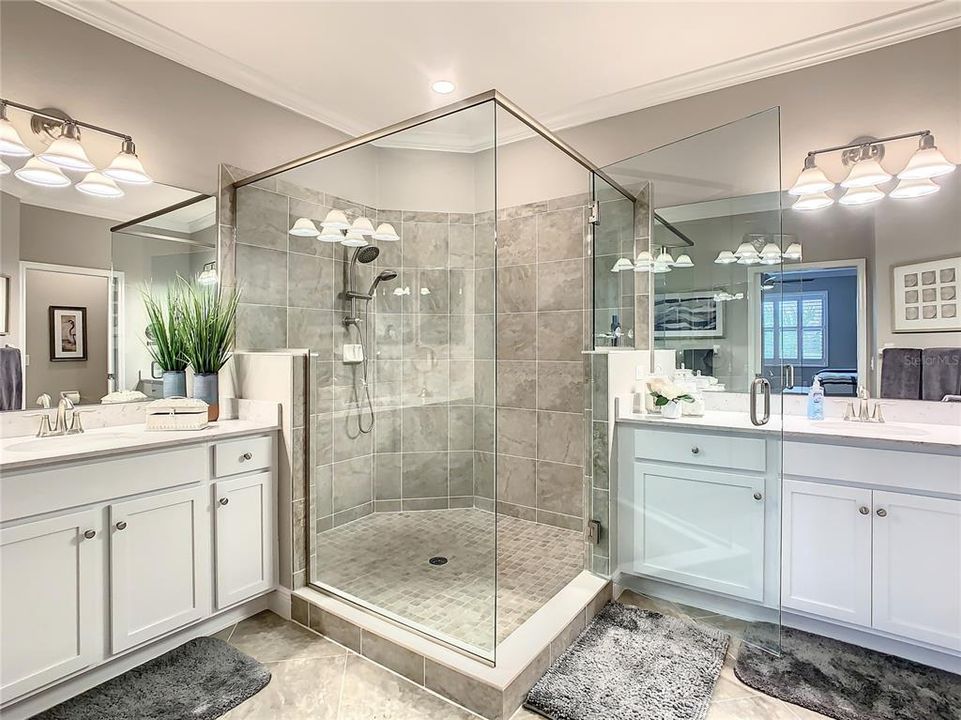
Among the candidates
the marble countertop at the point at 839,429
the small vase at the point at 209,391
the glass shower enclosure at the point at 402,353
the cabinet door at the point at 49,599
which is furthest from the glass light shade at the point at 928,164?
the cabinet door at the point at 49,599

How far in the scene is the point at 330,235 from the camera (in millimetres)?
2551

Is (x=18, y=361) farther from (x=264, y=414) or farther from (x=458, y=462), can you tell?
(x=458, y=462)

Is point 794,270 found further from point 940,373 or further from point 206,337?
point 206,337

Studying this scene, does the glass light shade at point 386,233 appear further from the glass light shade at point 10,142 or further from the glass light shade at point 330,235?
the glass light shade at point 10,142

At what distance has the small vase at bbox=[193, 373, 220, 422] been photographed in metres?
2.49

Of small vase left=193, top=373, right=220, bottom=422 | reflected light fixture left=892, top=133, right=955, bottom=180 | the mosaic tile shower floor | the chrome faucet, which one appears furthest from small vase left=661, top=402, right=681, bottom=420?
small vase left=193, top=373, right=220, bottom=422

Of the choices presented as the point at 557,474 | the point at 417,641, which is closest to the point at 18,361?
the point at 417,641

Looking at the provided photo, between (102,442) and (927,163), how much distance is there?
3.68 m

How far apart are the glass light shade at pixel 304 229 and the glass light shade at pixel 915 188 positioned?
2808 mm

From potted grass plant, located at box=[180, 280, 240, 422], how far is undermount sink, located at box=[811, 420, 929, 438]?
2.90 meters

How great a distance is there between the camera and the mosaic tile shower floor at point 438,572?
2031mm

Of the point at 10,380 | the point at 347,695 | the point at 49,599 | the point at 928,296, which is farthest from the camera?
the point at 928,296

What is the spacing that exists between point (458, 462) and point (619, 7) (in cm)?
218

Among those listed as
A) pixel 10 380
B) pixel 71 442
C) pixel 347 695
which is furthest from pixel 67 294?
pixel 347 695
